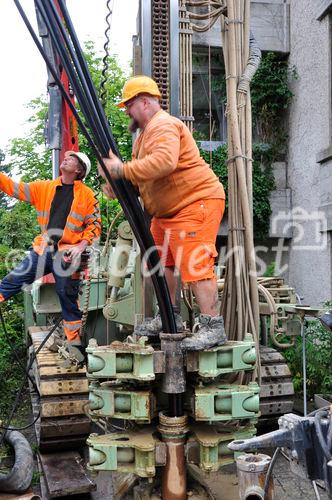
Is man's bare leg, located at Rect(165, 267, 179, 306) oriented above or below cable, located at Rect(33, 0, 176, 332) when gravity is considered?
below

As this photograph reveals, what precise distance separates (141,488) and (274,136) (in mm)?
8758

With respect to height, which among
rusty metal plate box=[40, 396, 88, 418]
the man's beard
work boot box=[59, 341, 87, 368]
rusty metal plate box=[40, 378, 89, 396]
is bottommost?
rusty metal plate box=[40, 396, 88, 418]

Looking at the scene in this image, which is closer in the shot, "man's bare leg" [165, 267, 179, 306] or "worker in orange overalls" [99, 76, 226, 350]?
"worker in orange overalls" [99, 76, 226, 350]

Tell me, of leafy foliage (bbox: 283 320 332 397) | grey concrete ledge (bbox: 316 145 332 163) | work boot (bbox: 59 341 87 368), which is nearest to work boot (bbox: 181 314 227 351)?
work boot (bbox: 59 341 87 368)

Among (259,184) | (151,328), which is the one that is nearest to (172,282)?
(151,328)

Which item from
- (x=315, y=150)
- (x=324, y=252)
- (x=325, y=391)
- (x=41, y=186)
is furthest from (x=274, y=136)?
(x=41, y=186)

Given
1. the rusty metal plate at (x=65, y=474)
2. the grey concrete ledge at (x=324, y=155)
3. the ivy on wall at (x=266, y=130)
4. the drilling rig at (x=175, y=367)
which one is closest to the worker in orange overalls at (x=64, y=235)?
the drilling rig at (x=175, y=367)

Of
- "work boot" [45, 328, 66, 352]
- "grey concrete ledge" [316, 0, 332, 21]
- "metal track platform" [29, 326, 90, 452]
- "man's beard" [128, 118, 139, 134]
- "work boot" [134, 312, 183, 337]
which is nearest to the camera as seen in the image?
"man's beard" [128, 118, 139, 134]

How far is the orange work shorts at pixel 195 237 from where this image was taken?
10.5 ft

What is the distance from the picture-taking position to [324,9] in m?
8.77

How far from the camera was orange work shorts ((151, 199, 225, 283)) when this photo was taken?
319 cm

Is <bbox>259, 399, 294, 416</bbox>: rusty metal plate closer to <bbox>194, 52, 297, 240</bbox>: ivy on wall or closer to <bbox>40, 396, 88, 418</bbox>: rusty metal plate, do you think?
<bbox>40, 396, 88, 418</bbox>: rusty metal plate

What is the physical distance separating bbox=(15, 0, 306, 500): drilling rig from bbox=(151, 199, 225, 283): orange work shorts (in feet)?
0.80

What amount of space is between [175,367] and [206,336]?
24 cm
